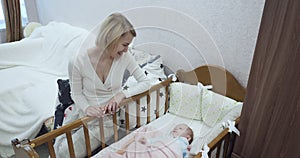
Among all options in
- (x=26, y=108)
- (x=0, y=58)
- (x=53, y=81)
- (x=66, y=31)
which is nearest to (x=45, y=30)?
(x=66, y=31)

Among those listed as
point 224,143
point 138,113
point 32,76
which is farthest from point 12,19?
point 224,143

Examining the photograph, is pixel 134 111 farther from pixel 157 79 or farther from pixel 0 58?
pixel 0 58

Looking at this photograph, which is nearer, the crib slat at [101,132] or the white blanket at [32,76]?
the crib slat at [101,132]

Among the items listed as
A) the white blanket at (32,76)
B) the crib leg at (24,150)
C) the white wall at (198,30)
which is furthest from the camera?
the white blanket at (32,76)

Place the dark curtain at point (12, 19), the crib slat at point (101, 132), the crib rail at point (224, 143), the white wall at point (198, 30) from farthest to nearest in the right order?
the dark curtain at point (12, 19) < the white wall at point (198, 30) < the crib slat at point (101, 132) < the crib rail at point (224, 143)

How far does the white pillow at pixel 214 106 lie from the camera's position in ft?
4.67

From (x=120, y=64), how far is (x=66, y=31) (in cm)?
152

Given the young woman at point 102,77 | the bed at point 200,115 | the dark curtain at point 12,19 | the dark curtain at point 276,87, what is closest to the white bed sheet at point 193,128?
the bed at point 200,115

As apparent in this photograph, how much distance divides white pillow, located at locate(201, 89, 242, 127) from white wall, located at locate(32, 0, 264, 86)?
0.18 metres

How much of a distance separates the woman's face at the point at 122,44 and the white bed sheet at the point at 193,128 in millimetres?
583

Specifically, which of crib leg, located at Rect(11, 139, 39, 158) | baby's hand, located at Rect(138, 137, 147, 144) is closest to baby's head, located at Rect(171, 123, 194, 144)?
baby's hand, located at Rect(138, 137, 147, 144)

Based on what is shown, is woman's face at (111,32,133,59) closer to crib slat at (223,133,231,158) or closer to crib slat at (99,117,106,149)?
crib slat at (99,117,106,149)

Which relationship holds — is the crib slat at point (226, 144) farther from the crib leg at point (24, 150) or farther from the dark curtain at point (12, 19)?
the dark curtain at point (12, 19)

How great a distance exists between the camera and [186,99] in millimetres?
1616
